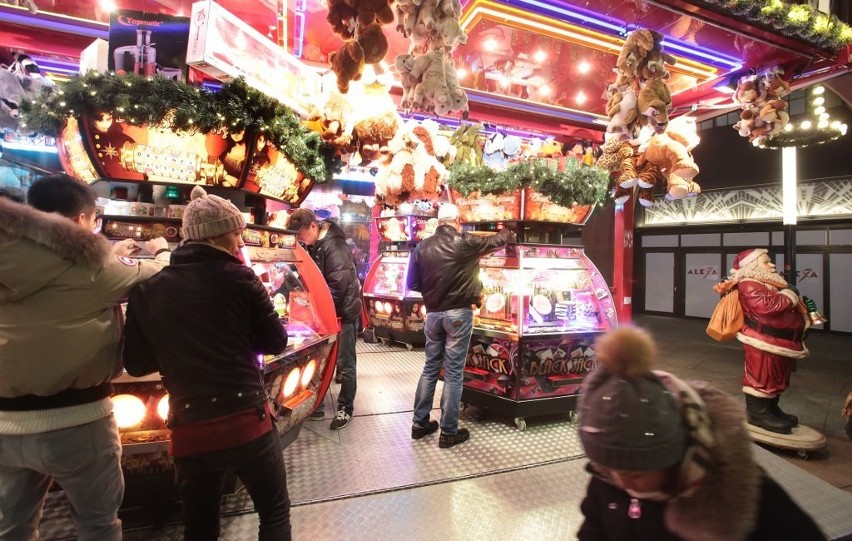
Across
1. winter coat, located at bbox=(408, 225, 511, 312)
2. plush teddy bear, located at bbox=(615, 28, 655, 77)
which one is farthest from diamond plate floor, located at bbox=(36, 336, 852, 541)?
plush teddy bear, located at bbox=(615, 28, 655, 77)

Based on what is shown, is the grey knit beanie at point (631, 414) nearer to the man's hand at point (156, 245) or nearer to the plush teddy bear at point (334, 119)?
the man's hand at point (156, 245)

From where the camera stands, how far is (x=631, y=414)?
0.91 meters

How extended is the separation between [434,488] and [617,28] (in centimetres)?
394

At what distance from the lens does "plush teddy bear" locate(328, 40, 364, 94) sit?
108 inches

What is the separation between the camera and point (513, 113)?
17.9ft

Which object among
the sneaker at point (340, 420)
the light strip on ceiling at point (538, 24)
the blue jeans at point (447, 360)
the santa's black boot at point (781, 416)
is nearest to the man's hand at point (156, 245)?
the blue jeans at point (447, 360)

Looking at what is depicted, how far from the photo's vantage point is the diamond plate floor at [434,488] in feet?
8.46

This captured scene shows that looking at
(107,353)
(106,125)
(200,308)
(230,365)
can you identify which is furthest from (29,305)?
(106,125)

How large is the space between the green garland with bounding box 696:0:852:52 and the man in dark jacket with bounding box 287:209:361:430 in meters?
3.59

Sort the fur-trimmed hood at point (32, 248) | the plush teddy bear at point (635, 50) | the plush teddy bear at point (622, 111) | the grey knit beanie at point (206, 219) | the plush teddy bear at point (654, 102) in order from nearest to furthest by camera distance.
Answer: the fur-trimmed hood at point (32, 248) < the grey knit beanie at point (206, 219) < the plush teddy bear at point (635, 50) < the plush teddy bear at point (654, 102) < the plush teddy bear at point (622, 111)

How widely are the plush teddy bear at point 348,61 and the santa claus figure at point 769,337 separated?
157 inches

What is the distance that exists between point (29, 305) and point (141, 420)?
40.8 inches

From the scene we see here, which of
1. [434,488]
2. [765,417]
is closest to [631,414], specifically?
[434,488]

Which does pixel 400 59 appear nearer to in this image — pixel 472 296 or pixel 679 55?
pixel 472 296
